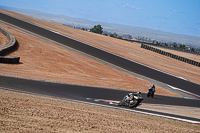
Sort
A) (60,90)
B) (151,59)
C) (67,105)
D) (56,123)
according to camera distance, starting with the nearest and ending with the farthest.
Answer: (56,123), (67,105), (60,90), (151,59)

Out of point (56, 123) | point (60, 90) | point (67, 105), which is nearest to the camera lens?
point (56, 123)

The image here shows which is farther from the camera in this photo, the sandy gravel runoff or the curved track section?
the curved track section

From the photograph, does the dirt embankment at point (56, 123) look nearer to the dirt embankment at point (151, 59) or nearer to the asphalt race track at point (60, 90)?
the asphalt race track at point (60, 90)

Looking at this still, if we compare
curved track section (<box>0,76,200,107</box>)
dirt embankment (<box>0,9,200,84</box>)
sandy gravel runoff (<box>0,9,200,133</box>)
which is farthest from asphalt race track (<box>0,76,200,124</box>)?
dirt embankment (<box>0,9,200,84</box>)

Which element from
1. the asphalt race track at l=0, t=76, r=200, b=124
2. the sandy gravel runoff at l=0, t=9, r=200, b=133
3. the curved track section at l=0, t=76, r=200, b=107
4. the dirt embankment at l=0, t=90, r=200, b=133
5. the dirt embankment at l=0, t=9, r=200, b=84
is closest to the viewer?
the dirt embankment at l=0, t=90, r=200, b=133

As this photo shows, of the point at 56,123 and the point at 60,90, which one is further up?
the point at 56,123

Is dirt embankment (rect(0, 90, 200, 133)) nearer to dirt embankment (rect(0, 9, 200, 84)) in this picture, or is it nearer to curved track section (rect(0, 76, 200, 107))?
curved track section (rect(0, 76, 200, 107))

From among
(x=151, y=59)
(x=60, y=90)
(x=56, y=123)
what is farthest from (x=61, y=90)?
(x=151, y=59)

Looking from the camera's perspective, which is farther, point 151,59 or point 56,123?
point 151,59

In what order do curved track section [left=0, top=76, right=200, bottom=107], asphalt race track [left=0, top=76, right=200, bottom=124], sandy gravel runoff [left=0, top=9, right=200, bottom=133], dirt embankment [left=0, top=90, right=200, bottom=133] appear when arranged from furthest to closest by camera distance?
curved track section [left=0, top=76, right=200, bottom=107], asphalt race track [left=0, top=76, right=200, bottom=124], sandy gravel runoff [left=0, top=9, right=200, bottom=133], dirt embankment [left=0, top=90, right=200, bottom=133]

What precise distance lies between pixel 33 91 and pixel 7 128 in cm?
849

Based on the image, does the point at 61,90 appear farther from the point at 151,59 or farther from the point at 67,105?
the point at 151,59

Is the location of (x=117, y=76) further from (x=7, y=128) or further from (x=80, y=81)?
(x=7, y=128)

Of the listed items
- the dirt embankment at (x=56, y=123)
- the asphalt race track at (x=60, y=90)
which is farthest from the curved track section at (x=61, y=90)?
the dirt embankment at (x=56, y=123)
